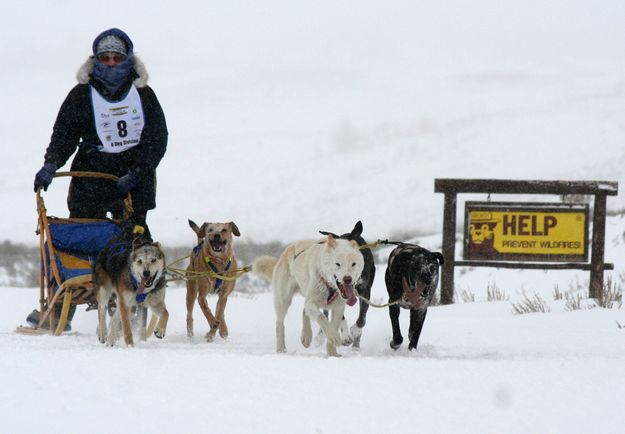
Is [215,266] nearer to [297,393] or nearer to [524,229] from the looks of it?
[297,393]

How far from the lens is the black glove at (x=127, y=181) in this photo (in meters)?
6.16

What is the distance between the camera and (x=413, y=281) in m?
5.58

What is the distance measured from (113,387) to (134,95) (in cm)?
309

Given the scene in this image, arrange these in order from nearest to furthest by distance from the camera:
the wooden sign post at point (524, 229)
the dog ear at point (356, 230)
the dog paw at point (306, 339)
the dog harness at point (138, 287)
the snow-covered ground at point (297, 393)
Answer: the snow-covered ground at point (297, 393), the dog harness at point (138, 287), the dog ear at point (356, 230), the dog paw at point (306, 339), the wooden sign post at point (524, 229)

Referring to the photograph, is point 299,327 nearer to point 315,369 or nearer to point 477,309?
point 477,309

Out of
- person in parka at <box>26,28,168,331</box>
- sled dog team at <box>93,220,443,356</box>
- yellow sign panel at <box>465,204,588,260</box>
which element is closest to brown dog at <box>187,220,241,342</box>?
sled dog team at <box>93,220,443,356</box>

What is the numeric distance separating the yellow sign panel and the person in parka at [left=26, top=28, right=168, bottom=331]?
16.6 feet

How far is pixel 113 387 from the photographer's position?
361 centimetres

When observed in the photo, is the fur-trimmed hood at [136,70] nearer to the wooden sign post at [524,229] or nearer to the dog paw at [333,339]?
the dog paw at [333,339]

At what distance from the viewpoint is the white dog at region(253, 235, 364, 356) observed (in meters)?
4.97

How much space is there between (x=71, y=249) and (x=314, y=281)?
198 centimetres

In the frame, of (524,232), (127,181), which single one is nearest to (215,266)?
(127,181)

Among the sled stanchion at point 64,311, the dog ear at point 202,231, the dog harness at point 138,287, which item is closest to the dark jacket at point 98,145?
the dog ear at point 202,231

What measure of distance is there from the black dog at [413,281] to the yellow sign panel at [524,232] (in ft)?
15.7
